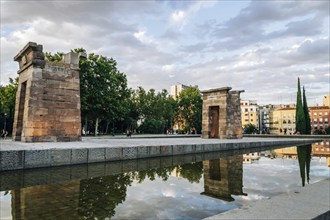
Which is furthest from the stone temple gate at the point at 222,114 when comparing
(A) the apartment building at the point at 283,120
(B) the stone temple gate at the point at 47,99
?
(A) the apartment building at the point at 283,120

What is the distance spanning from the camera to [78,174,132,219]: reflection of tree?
13.0ft

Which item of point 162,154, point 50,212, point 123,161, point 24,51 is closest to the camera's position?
point 50,212

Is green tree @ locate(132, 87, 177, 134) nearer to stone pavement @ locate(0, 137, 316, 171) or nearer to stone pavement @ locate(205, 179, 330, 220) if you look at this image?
stone pavement @ locate(0, 137, 316, 171)

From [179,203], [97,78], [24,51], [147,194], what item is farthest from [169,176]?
[97,78]

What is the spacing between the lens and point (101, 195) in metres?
5.01

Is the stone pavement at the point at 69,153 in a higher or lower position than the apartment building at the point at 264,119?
lower

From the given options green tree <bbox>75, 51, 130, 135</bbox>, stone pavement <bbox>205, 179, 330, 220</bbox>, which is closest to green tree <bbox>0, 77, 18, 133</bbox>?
green tree <bbox>75, 51, 130, 135</bbox>

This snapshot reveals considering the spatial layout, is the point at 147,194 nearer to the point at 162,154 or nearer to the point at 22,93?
the point at 162,154

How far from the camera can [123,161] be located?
1027cm

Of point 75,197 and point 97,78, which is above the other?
point 97,78

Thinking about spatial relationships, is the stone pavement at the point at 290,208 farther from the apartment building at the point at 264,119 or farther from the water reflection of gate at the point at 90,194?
the apartment building at the point at 264,119

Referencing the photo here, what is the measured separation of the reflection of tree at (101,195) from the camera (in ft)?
13.0

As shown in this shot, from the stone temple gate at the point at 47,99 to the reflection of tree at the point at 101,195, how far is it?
295 inches

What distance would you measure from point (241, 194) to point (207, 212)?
1.48 metres
